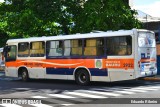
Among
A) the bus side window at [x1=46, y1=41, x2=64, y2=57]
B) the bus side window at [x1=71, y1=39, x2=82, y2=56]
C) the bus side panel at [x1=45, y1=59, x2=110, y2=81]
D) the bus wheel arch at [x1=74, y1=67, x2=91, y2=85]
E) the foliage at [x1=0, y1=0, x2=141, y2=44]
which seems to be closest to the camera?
the bus side panel at [x1=45, y1=59, x2=110, y2=81]

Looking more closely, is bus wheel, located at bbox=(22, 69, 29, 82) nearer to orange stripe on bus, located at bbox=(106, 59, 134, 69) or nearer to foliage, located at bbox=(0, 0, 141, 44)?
foliage, located at bbox=(0, 0, 141, 44)

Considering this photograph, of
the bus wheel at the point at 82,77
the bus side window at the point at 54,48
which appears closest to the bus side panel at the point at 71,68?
the bus wheel at the point at 82,77

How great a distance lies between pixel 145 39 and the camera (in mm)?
18562

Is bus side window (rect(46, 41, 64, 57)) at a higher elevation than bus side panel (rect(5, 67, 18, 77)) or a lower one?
higher

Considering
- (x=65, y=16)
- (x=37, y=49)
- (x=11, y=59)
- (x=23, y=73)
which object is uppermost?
(x=65, y=16)

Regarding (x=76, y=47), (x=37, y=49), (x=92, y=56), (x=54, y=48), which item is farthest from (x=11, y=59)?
(x=92, y=56)

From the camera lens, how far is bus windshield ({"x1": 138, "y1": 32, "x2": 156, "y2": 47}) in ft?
59.2

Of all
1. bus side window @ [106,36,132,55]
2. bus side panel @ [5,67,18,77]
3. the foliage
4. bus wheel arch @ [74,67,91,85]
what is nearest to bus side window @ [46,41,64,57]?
bus wheel arch @ [74,67,91,85]

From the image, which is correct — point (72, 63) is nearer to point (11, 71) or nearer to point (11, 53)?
point (11, 53)

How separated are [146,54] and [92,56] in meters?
2.80

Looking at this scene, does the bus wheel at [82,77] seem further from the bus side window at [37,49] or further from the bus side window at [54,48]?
the bus side window at [37,49]

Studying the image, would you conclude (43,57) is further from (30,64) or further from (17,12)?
(17,12)

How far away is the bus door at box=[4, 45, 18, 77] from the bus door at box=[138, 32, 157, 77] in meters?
9.30

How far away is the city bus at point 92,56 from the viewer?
1769 cm
